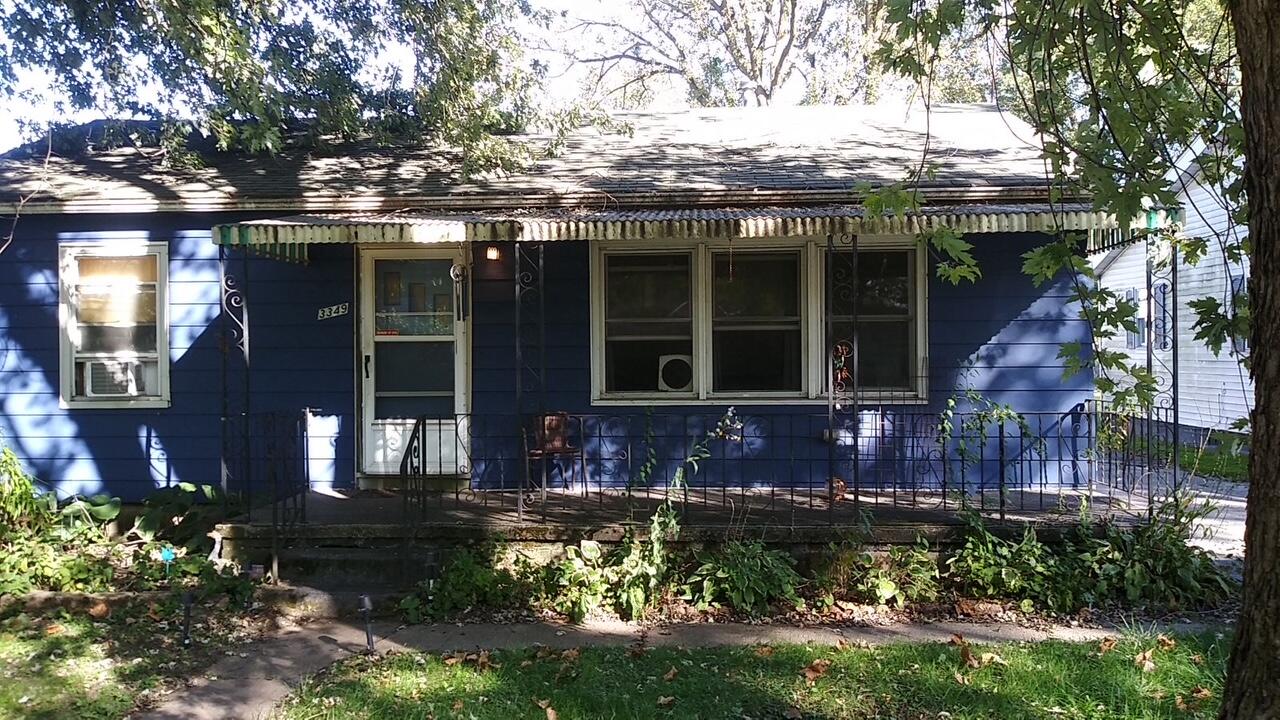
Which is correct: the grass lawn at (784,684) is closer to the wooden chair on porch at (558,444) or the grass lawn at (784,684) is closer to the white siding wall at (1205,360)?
the wooden chair on porch at (558,444)

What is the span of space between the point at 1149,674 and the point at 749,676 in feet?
6.78

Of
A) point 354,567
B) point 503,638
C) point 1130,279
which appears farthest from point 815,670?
point 1130,279

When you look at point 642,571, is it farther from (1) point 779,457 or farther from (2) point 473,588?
(1) point 779,457

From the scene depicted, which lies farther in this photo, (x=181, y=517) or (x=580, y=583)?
(x=181, y=517)

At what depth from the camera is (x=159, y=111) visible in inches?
324

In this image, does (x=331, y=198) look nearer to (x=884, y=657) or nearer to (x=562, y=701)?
(x=562, y=701)

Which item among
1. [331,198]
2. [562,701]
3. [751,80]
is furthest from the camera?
[751,80]

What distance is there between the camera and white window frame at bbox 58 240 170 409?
7.80 metres

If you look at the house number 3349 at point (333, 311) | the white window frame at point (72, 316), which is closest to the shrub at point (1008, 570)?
the house number 3349 at point (333, 311)

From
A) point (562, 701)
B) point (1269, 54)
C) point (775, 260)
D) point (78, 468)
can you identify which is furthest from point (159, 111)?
point (1269, 54)

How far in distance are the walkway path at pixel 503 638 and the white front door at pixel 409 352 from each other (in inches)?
94.7

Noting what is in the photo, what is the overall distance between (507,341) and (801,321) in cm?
267

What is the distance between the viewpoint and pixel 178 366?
783 cm

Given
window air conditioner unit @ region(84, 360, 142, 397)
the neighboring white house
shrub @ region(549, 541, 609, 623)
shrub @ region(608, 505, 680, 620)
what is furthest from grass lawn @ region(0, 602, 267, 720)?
the neighboring white house
